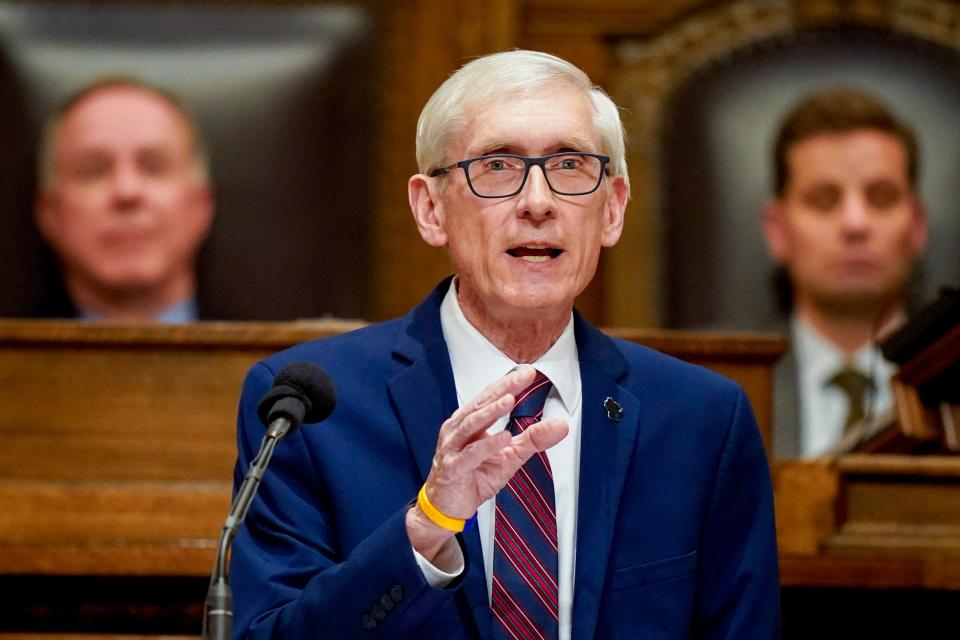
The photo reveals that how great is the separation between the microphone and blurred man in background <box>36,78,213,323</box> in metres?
3.37

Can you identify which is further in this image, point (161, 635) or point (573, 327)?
point (161, 635)

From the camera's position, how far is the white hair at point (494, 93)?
217cm

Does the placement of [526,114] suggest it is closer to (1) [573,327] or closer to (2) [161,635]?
(1) [573,327]

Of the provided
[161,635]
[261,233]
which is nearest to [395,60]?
[261,233]

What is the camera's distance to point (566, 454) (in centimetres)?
216

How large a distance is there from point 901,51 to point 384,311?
6.67 ft

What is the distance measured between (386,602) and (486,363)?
459 mm

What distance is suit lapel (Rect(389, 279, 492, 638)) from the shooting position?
2.03 m

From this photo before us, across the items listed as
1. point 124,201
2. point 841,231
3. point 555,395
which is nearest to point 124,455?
point 555,395

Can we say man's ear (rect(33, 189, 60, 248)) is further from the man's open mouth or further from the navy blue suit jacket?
the man's open mouth

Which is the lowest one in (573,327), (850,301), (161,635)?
(161,635)

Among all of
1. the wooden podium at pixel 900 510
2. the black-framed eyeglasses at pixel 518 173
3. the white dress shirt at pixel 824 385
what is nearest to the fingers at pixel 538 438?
the black-framed eyeglasses at pixel 518 173

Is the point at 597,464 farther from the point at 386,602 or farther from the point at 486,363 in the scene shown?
the point at 386,602

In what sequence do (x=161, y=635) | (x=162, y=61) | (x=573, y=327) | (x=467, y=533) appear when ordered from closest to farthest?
(x=467, y=533), (x=573, y=327), (x=161, y=635), (x=162, y=61)
